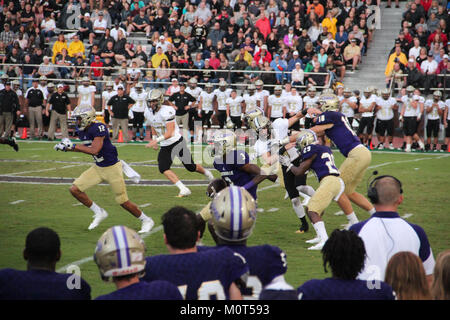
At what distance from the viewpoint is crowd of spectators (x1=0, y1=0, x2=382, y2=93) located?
72.9ft

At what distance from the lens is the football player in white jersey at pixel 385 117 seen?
19156 millimetres

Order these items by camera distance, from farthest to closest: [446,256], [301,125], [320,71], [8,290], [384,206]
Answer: [320,71] < [301,125] < [384,206] < [446,256] < [8,290]

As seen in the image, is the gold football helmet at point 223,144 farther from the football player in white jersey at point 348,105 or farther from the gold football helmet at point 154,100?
the football player in white jersey at point 348,105

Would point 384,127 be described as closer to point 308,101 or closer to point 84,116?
point 308,101

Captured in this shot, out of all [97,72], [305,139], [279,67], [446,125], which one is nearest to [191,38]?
[97,72]

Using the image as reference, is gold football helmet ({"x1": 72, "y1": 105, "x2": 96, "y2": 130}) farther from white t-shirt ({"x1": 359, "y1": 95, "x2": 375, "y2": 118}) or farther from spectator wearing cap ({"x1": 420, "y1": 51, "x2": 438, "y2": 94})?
spectator wearing cap ({"x1": 420, "y1": 51, "x2": 438, "y2": 94})

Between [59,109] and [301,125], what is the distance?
7525 mm

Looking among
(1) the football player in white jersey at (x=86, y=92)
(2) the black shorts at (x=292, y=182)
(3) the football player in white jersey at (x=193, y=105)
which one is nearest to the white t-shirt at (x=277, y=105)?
(3) the football player in white jersey at (x=193, y=105)

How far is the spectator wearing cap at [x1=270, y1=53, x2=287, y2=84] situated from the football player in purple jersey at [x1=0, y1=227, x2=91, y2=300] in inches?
729

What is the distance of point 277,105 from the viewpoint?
19.9 m

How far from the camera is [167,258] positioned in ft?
11.7

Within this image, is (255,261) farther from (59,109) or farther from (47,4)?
(47,4)

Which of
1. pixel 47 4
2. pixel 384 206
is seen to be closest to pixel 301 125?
pixel 47 4

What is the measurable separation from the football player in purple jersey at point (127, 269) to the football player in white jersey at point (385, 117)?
16450mm
